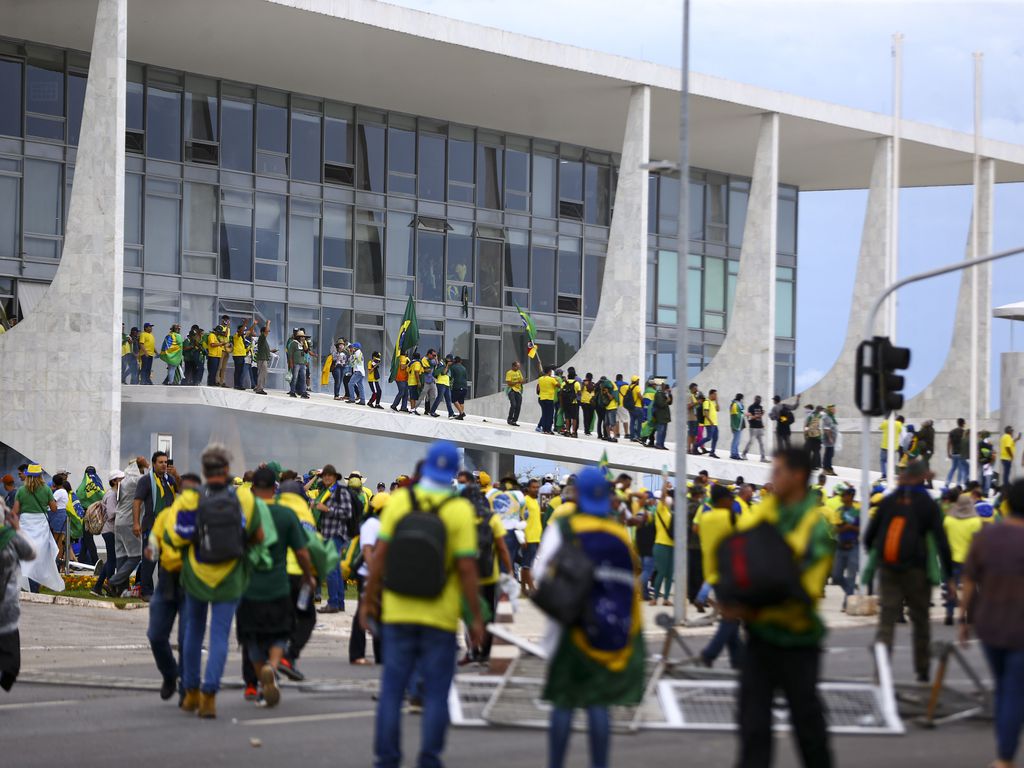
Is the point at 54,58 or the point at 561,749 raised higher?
the point at 54,58

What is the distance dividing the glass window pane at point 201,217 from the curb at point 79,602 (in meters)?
20.0

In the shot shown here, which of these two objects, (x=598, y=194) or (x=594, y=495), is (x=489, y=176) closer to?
(x=598, y=194)

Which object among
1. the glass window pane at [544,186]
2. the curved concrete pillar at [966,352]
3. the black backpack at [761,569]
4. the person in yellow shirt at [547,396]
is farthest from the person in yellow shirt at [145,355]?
the black backpack at [761,569]

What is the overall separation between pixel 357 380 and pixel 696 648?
22.8m

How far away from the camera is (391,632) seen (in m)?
7.66

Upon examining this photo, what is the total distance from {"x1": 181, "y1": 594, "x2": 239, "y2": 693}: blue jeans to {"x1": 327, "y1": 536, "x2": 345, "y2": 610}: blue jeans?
769cm

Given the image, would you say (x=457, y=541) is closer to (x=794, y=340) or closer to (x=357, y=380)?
(x=357, y=380)

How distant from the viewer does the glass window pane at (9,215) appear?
36094 millimetres

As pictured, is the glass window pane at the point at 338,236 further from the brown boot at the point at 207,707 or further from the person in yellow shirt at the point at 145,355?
the brown boot at the point at 207,707

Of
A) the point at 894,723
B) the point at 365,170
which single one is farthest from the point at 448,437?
the point at 894,723

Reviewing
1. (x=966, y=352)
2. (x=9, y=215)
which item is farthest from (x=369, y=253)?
(x=966, y=352)

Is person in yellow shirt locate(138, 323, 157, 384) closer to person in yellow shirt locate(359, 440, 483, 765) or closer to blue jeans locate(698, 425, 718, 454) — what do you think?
blue jeans locate(698, 425, 718, 454)

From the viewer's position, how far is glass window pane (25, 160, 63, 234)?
3653cm

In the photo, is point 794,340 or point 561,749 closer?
point 561,749
